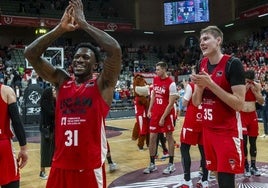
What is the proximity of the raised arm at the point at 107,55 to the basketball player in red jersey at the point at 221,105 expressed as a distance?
1.04 metres

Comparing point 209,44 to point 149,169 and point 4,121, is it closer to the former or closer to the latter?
point 4,121

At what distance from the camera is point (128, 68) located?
31016 millimetres

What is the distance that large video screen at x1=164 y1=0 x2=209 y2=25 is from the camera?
32344 mm

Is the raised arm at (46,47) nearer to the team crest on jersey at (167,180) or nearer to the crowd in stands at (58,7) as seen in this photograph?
the team crest on jersey at (167,180)

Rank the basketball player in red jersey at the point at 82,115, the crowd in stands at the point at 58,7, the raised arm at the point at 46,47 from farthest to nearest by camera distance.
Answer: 1. the crowd in stands at the point at 58,7
2. the raised arm at the point at 46,47
3. the basketball player in red jersey at the point at 82,115

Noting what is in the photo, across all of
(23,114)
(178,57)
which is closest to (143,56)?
(178,57)

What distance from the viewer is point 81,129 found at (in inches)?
114

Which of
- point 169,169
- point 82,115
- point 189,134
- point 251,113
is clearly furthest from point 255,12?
point 82,115

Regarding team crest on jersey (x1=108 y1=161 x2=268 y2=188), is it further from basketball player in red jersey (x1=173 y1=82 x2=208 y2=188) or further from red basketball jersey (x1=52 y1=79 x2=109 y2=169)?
red basketball jersey (x1=52 y1=79 x2=109 y2=169)

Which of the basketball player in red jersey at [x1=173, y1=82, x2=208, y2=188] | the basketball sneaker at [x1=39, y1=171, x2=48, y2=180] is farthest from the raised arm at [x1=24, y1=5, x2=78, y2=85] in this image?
the basketball sneaker at [x1=39, y1=171, x2=48, y2=180]

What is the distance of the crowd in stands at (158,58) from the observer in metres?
20.9

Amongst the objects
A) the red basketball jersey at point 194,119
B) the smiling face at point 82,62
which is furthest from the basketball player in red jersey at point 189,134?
the smiling face at point 82,62

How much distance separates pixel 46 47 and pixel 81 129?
771 millimetres

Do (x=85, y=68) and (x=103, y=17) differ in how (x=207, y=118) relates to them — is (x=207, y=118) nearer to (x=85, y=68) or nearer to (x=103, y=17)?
(x=85, y=68)
